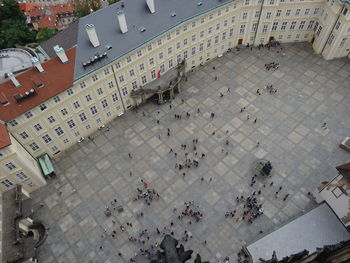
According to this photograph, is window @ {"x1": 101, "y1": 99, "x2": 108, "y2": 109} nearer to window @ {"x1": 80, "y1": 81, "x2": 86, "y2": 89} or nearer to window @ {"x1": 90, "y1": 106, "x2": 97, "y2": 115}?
window @ {"x1": 90, "y1": 106, "x2": 97, "y2": 115}

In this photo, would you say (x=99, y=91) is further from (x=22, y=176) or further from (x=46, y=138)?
(x=22, y=176)

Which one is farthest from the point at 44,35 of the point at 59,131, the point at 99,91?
the point at 59,131

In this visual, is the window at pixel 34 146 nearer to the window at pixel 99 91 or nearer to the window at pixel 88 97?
the window at pixel 88 97

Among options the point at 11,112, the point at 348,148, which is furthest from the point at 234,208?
the point at 11,112

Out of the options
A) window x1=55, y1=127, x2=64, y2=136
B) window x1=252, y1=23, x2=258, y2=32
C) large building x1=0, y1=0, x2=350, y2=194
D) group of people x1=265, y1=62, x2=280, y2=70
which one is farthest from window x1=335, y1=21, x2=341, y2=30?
window x1=55, y1=127, x2=64, y2=136

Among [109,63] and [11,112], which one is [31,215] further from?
[109,63]

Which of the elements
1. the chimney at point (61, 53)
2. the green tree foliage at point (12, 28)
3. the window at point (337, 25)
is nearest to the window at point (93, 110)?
the chimney at point (61, 53)
